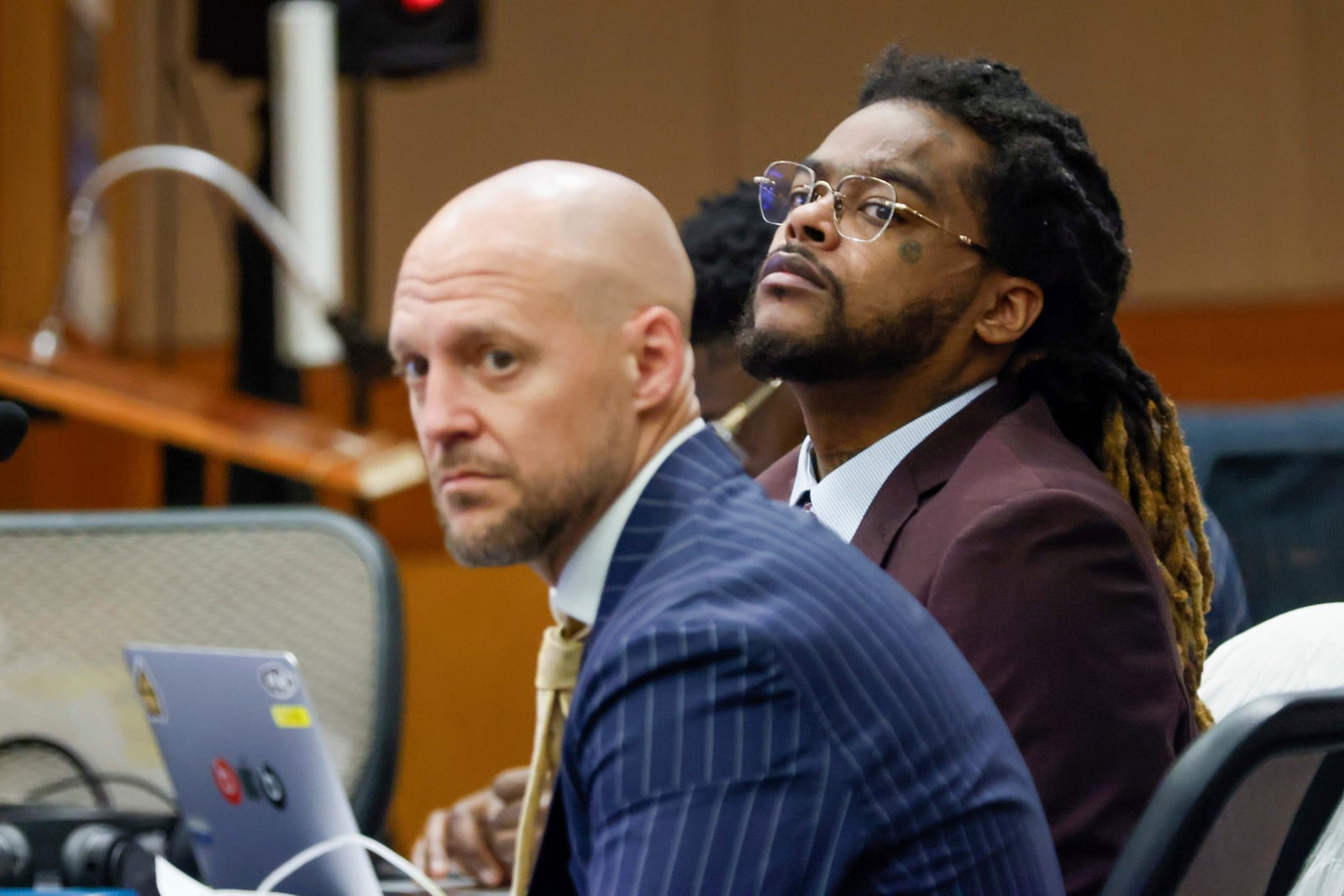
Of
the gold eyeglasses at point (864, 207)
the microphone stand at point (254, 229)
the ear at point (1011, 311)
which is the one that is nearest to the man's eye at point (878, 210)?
the gold eyeglasses at point (864, 207)

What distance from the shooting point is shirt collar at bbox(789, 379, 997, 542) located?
1.48 m

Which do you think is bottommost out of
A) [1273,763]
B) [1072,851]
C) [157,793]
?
[157,793]

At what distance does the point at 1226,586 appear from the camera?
72.7 inches

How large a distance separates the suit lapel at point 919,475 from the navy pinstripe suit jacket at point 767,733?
0.46 meters

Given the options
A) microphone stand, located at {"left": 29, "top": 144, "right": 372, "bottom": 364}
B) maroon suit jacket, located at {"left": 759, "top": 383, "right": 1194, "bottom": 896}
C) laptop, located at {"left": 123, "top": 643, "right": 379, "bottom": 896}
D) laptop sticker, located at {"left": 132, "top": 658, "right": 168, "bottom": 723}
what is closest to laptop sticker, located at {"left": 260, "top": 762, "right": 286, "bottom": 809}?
laptop, located at {"left": 123, "top": 643, "right": 379, "bottom": 896}

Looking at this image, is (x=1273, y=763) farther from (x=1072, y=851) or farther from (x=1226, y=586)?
(x=1226, y=586)

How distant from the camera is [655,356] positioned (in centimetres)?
92

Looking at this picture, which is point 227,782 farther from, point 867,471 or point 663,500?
point 867,471

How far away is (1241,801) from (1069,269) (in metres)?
0.88

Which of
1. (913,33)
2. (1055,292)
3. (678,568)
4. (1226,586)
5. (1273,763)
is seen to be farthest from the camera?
(913,33)

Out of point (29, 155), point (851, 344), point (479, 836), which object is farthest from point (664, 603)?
point (29, 155)

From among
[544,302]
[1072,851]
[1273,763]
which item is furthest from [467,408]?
[1072,851]

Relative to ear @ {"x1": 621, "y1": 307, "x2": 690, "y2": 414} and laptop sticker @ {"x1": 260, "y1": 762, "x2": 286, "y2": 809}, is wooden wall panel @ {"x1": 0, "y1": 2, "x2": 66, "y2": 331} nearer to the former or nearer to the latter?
laptop sticker @ {"x1": 260, "y1": 762, "x2": 286, "y2": 809}

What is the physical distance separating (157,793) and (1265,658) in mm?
888
